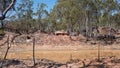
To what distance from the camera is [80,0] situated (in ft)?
192

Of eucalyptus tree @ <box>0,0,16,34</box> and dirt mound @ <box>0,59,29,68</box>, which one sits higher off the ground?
eucalyptus tree @ <box>0,0,16,34</box>

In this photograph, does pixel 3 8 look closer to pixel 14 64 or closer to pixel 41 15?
pixel 14 64

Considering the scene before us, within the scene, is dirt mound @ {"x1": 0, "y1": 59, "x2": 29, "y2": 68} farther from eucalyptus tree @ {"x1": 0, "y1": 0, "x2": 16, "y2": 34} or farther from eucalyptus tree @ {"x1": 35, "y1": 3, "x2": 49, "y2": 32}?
eucalyptus tree @ {"x1": 35, "y1": 3, "x2": 49, "y2": 32}

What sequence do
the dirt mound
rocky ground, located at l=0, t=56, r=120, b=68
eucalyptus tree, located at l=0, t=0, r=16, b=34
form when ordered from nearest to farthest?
eucalyptus tree, located at l=0, t=0, r=16, b=34
rocky ground, located at l=0, t=56, r=120, b=68
the dirt mound

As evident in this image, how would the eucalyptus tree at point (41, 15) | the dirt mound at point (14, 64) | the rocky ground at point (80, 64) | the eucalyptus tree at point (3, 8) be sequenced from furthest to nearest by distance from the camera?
the eucalyptus tree at point (41, 15) → the dirt mound at point (14, 64) → the rocky ground at point (80, 64) → the eucalyptus tree at point (3, 8)

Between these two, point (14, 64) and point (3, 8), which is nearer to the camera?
point (3, 8)

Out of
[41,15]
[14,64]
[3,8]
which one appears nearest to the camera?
[3,8]

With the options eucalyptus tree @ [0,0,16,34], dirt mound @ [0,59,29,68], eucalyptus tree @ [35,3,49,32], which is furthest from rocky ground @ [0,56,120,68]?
eucalyptus tree @ [35,3,49,32]

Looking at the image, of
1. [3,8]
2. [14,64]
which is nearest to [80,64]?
[14,64]

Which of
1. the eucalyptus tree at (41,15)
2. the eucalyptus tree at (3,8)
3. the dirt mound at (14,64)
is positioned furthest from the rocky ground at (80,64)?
the eucalyptus tree at (41,15)

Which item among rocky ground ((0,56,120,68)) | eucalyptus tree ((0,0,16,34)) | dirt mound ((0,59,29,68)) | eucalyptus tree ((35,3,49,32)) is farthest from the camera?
eucalyptus tree ((35,3,49,32))

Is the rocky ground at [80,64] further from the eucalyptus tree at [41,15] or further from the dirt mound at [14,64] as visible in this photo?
the eucalyptus tree at [41,15]

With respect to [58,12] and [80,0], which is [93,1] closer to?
[80,0]

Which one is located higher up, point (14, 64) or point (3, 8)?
point (3, 8)
